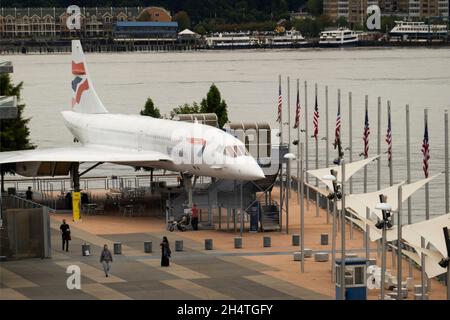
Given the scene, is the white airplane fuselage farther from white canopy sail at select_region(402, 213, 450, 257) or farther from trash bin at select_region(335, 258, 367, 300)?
white canopy sail at select_region(402, 213, 450, 257)

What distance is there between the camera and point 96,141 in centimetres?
9475

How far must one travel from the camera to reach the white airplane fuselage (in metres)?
76.9

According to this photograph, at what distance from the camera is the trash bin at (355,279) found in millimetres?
56034

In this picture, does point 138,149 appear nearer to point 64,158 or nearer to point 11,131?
point 64,158

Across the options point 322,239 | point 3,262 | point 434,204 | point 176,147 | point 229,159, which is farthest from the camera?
point 434,204

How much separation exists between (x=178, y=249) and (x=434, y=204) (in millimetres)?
29072

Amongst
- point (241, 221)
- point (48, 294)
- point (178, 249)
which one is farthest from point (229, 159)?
point (48, 294)

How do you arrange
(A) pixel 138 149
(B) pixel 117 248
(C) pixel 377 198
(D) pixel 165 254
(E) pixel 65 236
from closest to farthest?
(C) pixel 377 198 < (D) pixel 165 254 < (B) pixel 117 248 < (E) pixel 65 236 < (A) pixel 138 149

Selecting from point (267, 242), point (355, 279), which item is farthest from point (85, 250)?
point (355, 279)

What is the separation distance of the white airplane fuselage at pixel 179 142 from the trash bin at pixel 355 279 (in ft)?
64.3

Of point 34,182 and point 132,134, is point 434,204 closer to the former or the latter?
point 132,134

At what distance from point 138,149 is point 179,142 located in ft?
21.3

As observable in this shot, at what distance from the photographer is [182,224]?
76938 mm

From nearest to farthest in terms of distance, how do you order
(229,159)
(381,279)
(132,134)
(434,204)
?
1. (381,279)
2. (229,159)
3. (132,134)
4. (434,204)
